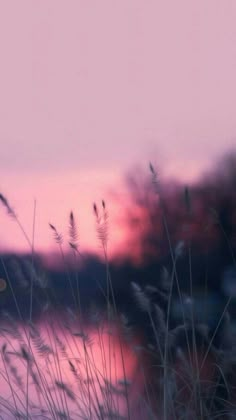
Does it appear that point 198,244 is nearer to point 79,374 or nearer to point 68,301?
point 68,301

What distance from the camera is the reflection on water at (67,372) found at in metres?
2.96

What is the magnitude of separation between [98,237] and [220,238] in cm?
141

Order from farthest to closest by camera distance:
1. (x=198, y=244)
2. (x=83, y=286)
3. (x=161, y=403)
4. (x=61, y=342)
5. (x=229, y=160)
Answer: (x=229, y=160) < (x=198, y=244) < (x=83, y=286) < (x=61, y=342) < (x=161, y=403)

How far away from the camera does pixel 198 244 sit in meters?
4.26

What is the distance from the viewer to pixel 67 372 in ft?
10.1

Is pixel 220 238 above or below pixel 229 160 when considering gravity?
below

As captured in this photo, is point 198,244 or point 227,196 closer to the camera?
point 198,244

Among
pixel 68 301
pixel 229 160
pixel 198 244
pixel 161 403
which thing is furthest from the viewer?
pixel 229 160

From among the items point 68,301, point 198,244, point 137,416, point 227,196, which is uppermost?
point 227,196

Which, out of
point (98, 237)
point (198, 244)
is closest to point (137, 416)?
point (98, 237)

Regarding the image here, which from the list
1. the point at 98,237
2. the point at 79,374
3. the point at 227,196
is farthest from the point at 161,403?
the point at 227,196

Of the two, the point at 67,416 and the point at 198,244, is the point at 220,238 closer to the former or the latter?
the point at 198,244

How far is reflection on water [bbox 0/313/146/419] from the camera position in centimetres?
296

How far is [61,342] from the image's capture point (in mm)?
3127
